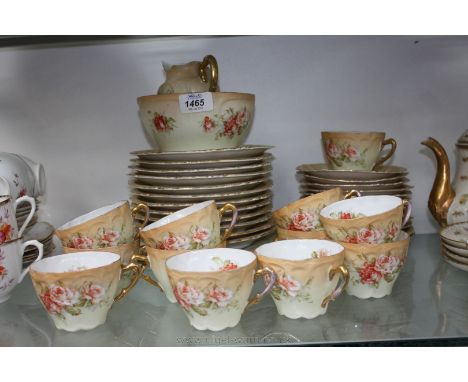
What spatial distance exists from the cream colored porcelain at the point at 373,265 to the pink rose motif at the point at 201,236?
0.21 metres

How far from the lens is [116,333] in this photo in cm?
77

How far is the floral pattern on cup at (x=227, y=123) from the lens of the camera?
962mm

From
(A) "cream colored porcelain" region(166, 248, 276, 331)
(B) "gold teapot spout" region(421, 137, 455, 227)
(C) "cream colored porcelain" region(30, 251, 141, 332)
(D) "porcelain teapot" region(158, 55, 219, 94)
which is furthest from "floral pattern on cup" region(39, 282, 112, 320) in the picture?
(B) "gold teapot spout" region(421, 137, 455, 227)

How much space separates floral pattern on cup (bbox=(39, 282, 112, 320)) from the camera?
0.73 metres

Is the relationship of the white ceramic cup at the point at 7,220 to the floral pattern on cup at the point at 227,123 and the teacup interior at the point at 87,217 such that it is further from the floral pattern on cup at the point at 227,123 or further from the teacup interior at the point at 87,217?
the floral pattern on cup at the point at 227,123

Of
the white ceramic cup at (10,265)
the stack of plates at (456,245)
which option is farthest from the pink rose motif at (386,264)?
the white ceramic cup at (10,265)

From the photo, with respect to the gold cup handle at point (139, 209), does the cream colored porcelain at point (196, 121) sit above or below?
above

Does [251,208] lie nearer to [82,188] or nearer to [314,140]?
[314,140]

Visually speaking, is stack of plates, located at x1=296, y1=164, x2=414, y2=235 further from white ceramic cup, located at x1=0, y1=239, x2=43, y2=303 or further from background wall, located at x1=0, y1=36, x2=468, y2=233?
white ceramic cup, located at x1=0, y1=239, x2=43, y2=303

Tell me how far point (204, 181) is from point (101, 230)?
0.65 ft

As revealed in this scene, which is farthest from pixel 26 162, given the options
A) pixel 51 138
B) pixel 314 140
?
pixel 314 140

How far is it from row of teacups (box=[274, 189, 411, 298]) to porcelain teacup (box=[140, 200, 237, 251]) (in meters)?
0.15

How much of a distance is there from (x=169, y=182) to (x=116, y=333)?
0.30 m

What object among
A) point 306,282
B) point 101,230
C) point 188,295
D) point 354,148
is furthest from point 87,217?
point 354,148
